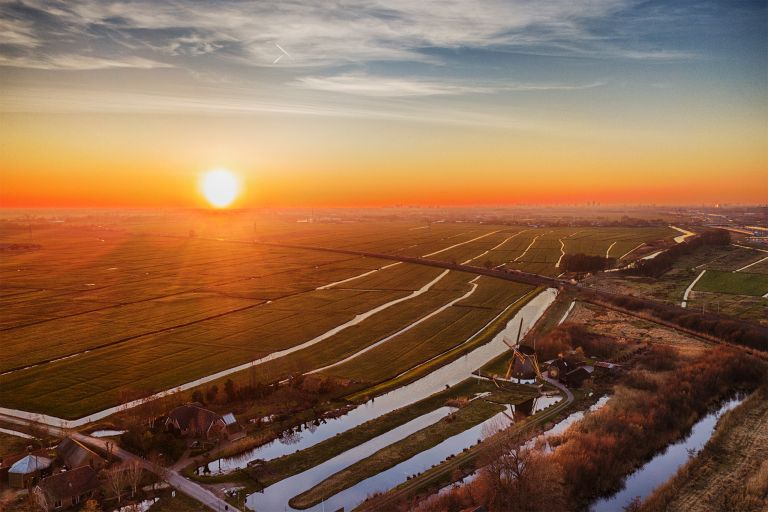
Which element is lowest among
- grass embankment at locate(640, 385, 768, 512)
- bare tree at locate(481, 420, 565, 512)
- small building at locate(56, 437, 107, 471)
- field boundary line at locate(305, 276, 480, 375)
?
grass embankment at locate(640, 385, 768, 512)

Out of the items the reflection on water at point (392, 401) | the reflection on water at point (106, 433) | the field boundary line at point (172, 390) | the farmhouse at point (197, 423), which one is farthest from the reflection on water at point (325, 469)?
the field boundary line at point (172, 390)

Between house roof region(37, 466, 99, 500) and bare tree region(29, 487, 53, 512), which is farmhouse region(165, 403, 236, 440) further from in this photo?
bare tree region(29, 487, 53, 512)

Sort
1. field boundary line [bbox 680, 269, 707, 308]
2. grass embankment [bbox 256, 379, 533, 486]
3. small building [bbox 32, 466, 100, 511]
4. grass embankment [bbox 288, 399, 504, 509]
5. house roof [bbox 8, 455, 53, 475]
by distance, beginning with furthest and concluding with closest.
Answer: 1. field boundary line [bbox 680, 269, 707, 308]
2. grass embankment [bbox 256, 379, 533, 486]
3. grass embankment [bbox 288, 399, 504, 509]
4. house roof [bbox 8, 455, 53, 475]
5. small building [bbox 32, 466, 100, 511]

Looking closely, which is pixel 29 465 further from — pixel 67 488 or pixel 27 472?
pixel 67 488

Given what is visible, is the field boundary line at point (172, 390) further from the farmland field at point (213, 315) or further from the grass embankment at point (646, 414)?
the grass embankment at point (646, 414)

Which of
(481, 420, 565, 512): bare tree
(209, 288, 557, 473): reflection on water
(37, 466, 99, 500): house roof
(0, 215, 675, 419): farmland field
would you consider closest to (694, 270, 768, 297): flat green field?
(0, 215, 675, 419): farmland field

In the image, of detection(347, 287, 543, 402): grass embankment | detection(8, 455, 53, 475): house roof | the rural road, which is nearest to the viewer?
the rural road
